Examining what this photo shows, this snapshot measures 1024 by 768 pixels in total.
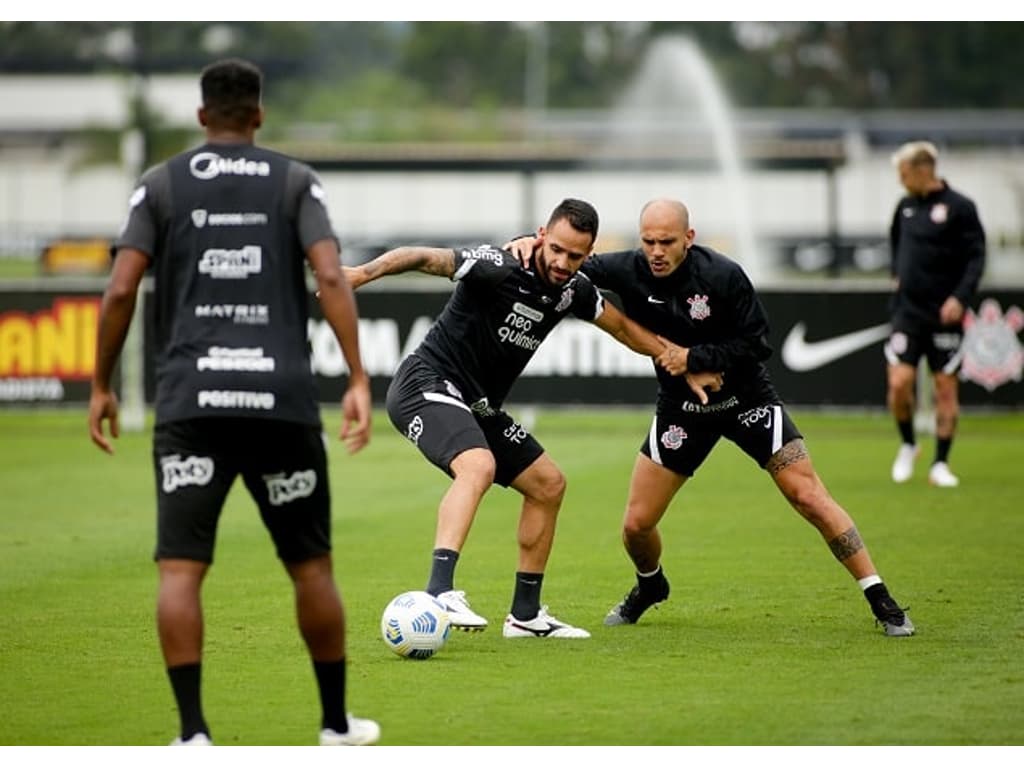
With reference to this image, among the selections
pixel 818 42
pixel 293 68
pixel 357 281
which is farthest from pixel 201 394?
pixel 818 42

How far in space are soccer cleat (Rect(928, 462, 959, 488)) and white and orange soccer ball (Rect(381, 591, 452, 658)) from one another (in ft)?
26.4

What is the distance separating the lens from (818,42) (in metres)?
86.8

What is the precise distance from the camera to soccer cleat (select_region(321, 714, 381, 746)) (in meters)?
6.81

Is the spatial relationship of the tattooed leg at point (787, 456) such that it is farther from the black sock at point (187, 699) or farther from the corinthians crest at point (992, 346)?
the corinthians crest at point (992, 346)

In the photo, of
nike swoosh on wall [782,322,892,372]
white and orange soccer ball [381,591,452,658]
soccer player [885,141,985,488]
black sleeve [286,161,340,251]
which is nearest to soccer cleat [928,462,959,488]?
soccer player [885,141,985,488]

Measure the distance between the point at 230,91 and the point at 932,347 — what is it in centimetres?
1025

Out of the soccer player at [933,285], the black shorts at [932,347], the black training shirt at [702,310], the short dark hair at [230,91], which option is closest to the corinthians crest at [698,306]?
the black training shirt at [702,310]

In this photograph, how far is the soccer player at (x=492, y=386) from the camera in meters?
9.02

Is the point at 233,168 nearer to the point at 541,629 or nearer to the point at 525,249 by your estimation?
the point at 525,249

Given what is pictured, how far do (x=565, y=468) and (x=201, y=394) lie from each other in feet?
36.7

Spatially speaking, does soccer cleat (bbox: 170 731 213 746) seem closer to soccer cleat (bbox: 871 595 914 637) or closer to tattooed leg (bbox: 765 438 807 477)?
tattooed leg (bbox: 765 438 807 477)

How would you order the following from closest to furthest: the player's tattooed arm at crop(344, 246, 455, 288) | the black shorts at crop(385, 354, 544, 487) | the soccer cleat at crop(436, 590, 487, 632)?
the player's tattooed arm at crop(344, 246, 455, 288) < the soccer cleat at crop(436, 590, 487, 632) < the black shorts at crop(385, 354, 544, 487)

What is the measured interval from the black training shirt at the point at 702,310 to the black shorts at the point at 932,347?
6.58 metres

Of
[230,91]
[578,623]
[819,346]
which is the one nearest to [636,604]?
[578,623]
